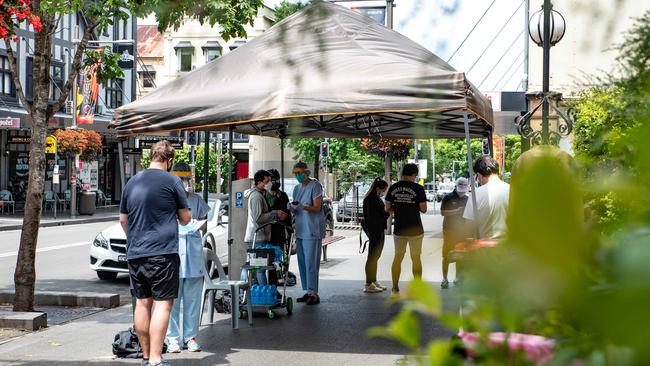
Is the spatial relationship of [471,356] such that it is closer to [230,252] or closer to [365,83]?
[365,83]

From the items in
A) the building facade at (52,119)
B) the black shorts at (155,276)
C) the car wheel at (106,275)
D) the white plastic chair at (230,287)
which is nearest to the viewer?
the black shorts at (155,276)

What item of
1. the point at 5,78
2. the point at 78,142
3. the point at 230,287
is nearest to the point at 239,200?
the point at 230,287

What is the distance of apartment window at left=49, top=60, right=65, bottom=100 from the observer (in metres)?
38.7

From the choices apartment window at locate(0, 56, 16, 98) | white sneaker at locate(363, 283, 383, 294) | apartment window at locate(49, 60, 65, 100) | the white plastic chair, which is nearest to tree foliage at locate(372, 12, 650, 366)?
the white plastic chair

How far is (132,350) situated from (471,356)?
6.59m

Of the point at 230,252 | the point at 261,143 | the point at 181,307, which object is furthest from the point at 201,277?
the point at 261,143

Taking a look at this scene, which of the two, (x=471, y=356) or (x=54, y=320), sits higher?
(x=471, y=356)

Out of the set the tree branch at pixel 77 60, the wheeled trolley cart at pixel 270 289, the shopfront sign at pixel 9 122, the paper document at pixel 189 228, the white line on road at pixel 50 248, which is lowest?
the white line on road at pixel 50 248

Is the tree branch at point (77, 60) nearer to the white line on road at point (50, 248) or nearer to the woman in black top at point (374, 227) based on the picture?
the woman in black top at point (374, 227)

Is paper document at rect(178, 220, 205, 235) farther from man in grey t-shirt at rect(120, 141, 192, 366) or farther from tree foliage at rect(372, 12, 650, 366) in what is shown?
tree foliage at rect(372, 12, 650, 366)

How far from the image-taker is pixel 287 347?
7.51 metres

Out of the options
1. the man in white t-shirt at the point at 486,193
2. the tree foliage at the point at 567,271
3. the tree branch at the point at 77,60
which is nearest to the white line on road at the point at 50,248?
the tree branch at the point at 77,60

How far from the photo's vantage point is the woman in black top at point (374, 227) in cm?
1148

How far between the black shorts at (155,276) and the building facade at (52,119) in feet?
71.6
